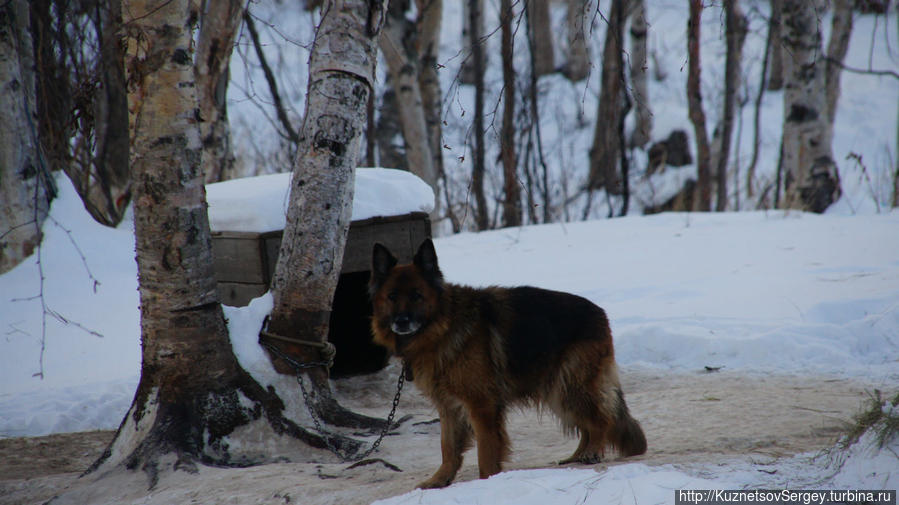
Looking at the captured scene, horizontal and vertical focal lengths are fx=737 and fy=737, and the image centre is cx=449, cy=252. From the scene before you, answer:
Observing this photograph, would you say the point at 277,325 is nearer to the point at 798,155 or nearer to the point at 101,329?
the point at 101,329

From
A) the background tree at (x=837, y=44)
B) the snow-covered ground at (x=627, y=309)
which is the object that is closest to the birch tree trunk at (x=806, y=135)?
the snow-covered ground at (x=627, y=309)

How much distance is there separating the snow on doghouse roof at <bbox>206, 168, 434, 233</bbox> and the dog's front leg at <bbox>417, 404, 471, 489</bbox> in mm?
2214

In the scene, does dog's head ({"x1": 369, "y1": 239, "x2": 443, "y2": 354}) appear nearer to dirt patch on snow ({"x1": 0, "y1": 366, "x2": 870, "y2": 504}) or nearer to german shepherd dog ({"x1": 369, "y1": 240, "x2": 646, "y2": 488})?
german shepherd dog ({"x1": 369, "y1": 240, "x2": 646, "y2": 488})

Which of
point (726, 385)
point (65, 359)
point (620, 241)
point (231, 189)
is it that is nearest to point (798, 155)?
point (620, 241)

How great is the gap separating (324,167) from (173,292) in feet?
3.89

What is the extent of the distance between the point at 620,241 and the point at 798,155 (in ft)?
17.0

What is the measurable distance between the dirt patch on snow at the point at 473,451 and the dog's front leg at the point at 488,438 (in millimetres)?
274

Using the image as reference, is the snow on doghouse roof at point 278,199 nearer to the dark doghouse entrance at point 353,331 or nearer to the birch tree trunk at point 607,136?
the dark doghouse entrance at point 353,331

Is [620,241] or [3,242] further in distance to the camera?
[620,241]

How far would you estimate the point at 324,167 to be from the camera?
184 inches

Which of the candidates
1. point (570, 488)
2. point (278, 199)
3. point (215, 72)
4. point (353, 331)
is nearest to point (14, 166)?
point (215, 72)

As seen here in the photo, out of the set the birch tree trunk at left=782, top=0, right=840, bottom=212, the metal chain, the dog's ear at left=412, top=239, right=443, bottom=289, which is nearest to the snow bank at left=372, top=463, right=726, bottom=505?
the metal chain

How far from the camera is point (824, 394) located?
5.25 metres

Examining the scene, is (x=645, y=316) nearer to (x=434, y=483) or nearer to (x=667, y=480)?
(x=434, y=483)
